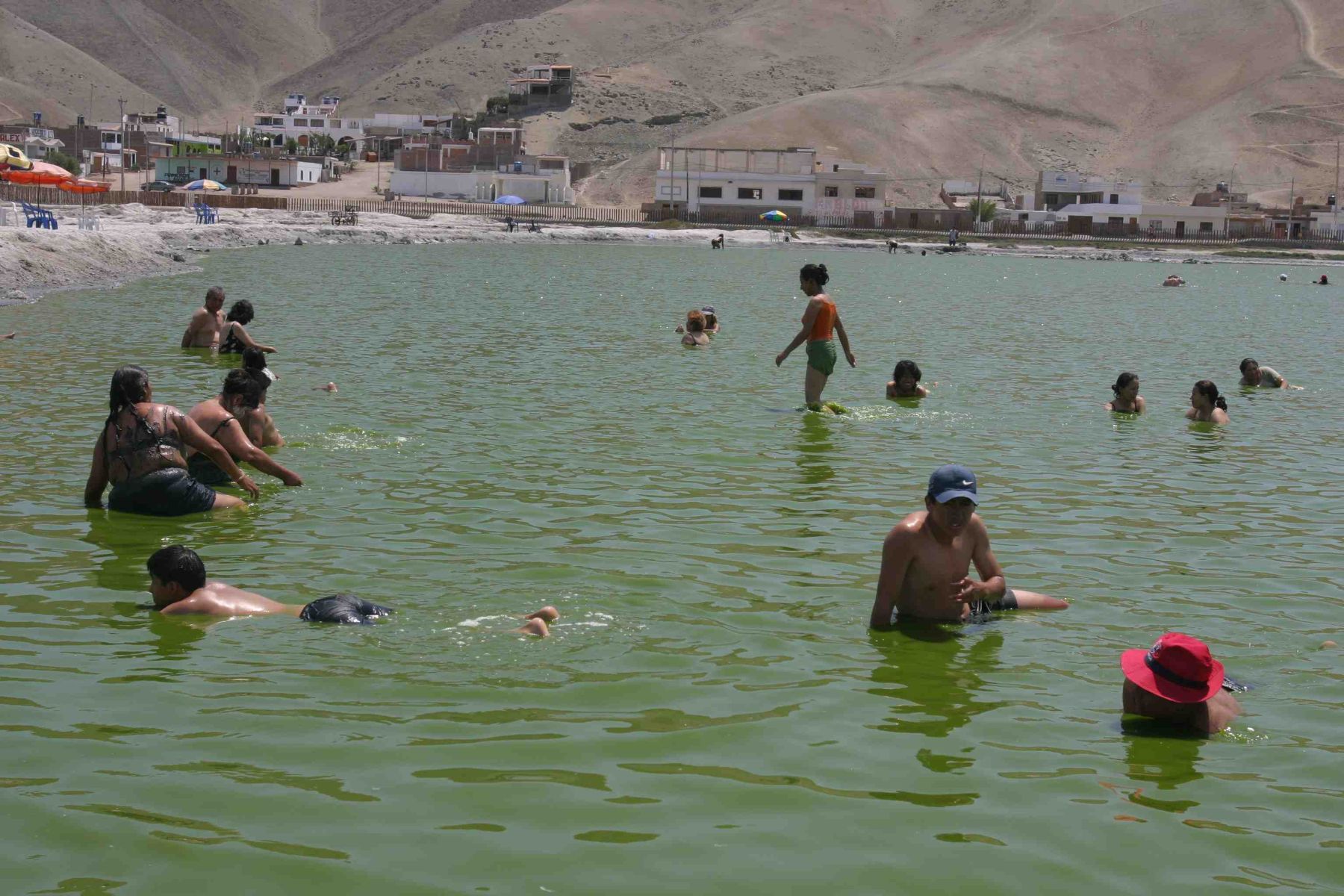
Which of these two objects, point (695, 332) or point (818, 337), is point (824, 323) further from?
point (695, 332)

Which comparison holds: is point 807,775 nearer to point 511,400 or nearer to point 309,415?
point 309,415

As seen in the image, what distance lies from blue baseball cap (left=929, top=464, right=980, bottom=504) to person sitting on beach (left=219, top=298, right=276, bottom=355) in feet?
37.9

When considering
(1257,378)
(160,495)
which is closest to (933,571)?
(160,495)

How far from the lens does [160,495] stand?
413 inches

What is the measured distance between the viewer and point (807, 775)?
6035mm

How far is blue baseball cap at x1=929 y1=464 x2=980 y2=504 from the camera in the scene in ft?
24.2

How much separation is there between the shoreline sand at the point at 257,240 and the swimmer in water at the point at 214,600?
2206 centimetres

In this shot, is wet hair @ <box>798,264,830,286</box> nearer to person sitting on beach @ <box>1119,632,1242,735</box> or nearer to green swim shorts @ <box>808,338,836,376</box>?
green swim shorts @ <box>808,338,836,376</box>

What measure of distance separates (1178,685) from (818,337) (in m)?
9.68

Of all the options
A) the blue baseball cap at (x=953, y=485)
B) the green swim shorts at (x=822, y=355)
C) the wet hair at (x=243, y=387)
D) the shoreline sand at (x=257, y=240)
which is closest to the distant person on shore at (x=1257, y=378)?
the green swim shorts at (x=822, y=355)

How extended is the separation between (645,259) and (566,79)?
10026 cm

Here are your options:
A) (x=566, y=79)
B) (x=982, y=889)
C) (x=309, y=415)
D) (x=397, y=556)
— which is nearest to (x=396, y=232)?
(x=309, y=415)

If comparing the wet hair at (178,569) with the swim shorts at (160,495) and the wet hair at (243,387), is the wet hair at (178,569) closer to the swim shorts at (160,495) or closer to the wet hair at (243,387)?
the swim shorts at (160,495)

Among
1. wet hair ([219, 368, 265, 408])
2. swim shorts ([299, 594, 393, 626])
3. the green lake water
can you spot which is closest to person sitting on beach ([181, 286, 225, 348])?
the green lake water
